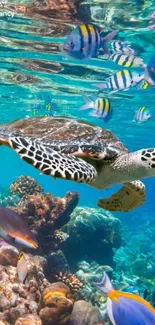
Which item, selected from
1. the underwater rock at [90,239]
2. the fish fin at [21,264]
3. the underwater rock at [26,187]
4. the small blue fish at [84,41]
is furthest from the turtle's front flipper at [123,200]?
the underwater rock at [26,187]

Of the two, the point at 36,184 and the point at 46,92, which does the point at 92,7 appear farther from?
the point at 46,92

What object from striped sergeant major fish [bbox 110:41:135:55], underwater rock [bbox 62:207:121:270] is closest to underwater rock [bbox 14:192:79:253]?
underwater rock [bbox 62:207:121:270]

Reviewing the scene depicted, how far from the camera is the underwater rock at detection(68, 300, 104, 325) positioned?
655 cm

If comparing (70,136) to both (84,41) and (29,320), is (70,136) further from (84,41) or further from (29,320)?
(29,320)

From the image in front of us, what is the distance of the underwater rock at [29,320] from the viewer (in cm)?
568

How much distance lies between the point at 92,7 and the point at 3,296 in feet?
27.9

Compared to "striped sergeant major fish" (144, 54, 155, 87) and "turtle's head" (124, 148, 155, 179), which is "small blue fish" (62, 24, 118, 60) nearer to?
"striped sergeant major fish" (144, 54, 155, 87)

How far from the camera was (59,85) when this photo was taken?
747 inches

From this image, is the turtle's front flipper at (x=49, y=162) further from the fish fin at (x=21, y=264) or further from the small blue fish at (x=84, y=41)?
the small blue fish at (x=84, y=41)

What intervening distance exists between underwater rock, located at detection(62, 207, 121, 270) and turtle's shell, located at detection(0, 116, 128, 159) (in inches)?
270

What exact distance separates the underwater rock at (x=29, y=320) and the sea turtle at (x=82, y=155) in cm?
249

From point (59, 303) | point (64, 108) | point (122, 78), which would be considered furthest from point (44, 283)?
point (64, 108)

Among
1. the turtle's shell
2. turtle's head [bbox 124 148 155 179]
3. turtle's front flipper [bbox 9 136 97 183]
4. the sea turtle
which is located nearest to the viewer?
turtle's front flipper [bbox 9 136 97 183]

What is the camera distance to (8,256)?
24.2 ft
